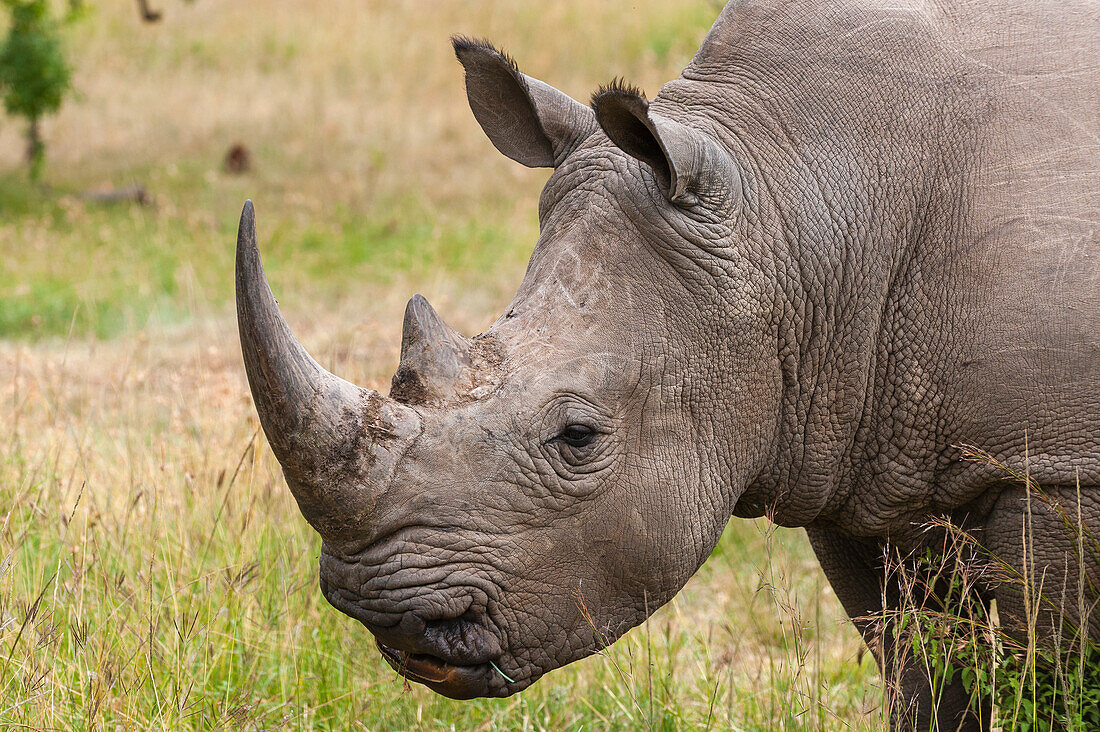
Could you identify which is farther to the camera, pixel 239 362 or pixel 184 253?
pixel 184 253

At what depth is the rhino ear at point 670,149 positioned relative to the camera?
10.4 ft

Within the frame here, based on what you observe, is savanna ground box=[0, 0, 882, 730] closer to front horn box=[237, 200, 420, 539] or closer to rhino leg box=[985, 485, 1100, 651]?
rhino leg box=[985, 485, 1100, 651]

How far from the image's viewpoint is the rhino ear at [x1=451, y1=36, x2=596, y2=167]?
3.71 metres

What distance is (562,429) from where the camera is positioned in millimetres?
3193

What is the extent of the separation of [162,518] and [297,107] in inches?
691

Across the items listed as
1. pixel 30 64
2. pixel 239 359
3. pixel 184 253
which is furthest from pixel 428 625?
pixel 30 64

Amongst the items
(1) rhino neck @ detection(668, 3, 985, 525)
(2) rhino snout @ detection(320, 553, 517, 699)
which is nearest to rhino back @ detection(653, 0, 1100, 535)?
(1) rhino neck @ detection(668, 3, 985, 525)

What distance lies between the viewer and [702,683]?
4.93 m

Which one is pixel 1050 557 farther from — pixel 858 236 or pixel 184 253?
pixel 184 253

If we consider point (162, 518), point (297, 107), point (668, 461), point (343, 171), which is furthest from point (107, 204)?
point (668, 461)

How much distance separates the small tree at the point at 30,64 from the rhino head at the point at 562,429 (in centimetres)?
1634

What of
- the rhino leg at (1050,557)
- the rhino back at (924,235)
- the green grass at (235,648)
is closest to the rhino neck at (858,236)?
the rhino back at (924,235)

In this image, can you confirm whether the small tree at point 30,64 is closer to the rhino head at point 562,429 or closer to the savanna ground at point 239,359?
the savanna ground at point 239,359

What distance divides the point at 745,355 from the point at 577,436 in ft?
1.77
